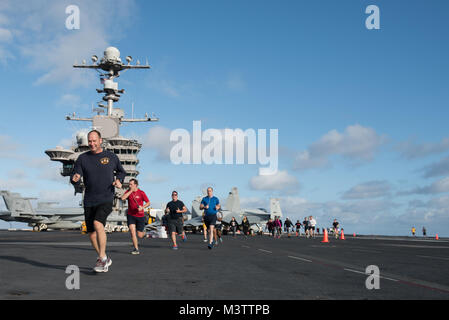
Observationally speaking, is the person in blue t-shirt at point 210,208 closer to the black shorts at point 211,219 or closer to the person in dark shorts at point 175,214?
the black shorts at point 211,219

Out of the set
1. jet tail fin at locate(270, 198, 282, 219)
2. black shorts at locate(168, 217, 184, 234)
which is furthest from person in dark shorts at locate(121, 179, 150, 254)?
jet tail fin at locate(270, 198, 282, 219)

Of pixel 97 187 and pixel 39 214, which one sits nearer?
pixel 97 187

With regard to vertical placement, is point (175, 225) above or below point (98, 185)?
below

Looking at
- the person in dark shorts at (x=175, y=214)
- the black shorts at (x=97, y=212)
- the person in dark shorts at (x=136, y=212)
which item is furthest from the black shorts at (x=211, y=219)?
the black shorts at (x=97, y=212)

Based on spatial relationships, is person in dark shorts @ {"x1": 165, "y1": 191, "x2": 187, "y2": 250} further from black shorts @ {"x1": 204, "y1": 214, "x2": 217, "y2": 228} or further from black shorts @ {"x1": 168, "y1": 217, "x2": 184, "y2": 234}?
black shorts @ {"x1": 204, "y1": 214, "x2": 217, "y2": 228}

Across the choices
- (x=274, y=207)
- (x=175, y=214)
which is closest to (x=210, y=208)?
(x=175, y=214)

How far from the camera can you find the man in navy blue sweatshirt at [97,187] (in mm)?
6465

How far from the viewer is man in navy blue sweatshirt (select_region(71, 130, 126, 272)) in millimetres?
6465

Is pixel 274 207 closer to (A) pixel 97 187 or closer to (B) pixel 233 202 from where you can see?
(B) pixel 233 202

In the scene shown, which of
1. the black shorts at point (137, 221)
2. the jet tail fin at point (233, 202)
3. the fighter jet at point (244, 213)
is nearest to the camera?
the black shorts at point (137, 221)

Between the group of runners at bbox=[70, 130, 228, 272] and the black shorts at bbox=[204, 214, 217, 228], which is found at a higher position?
the group of runners at bbox=[70, 130, 228, 272]

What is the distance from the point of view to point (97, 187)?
6.54 meters

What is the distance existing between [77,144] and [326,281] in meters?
74.2
